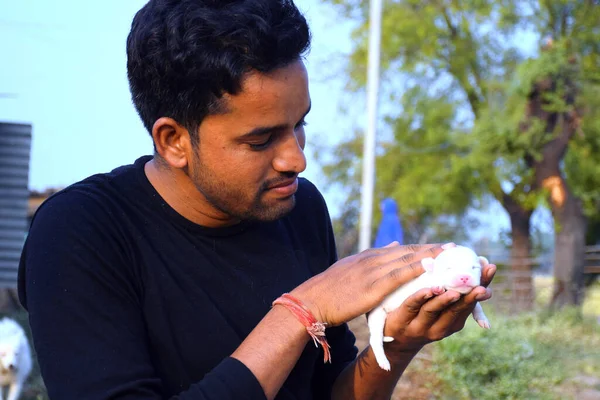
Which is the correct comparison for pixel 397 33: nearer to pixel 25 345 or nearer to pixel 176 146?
pixel 25 345

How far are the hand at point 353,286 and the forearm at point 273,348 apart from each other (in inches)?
2.6

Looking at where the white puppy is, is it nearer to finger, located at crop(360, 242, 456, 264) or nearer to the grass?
finger, located at crop(360, 242, 456, 264)

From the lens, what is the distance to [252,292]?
85.4 inches

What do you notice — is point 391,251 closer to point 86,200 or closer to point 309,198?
point 309,198

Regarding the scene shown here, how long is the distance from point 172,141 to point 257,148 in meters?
0.24

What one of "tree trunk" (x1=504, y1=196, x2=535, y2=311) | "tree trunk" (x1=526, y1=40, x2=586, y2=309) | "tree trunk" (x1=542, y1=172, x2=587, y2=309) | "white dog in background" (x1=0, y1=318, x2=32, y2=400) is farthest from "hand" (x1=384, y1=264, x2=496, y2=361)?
"tree trunk" (x1=526, y1=40, x2=586, y2=309)

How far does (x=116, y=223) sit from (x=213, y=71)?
1.47 feet

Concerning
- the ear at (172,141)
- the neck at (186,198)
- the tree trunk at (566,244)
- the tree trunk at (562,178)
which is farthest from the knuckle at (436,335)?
the tree trunk at (562,178)

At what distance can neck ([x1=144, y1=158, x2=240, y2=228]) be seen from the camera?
7.14 ft

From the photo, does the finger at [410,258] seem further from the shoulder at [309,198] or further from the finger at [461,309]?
the shoulder at [309,198]

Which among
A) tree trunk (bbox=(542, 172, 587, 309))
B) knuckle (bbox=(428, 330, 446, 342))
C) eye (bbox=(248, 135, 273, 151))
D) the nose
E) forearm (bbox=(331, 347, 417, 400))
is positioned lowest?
→ tree trunk (bbox=(542, 172, 587, 309))

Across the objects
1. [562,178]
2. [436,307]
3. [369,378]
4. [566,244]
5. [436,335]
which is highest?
[436,307]

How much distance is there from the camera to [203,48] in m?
1.95

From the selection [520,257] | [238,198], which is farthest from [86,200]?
[520,257]
